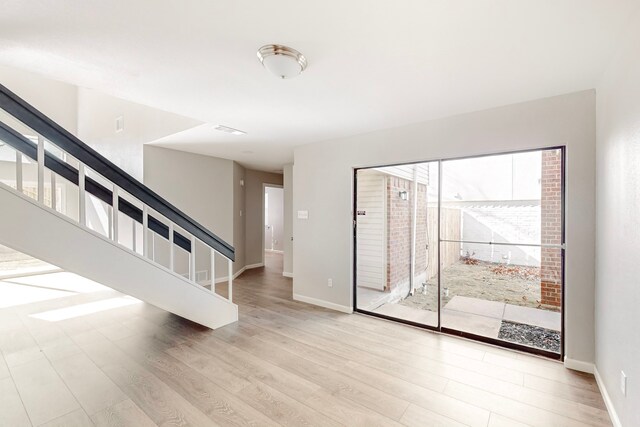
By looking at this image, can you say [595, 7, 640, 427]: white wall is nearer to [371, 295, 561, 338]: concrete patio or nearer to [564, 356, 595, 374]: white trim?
[564, 356, 595, 374]: white trim

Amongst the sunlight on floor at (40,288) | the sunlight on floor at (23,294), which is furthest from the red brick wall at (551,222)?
the sunlight on floor at (23,294)

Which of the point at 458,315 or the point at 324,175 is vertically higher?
the point at 324,175

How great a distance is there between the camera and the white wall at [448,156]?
2.35 metres

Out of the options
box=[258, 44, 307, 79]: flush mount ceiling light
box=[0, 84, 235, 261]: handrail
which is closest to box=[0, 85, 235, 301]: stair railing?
box=[0, 84, 235, 261]: handrail

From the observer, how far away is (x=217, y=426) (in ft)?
5.66

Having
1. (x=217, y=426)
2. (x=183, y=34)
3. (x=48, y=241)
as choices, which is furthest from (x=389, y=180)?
(x=48, y=241)

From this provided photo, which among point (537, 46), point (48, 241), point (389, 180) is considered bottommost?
point (48, 241)

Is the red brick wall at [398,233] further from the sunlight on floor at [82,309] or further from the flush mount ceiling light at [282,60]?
the sunlight on floor at [82,309]

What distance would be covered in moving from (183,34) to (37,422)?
2565 mm

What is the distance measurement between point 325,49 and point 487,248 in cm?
274

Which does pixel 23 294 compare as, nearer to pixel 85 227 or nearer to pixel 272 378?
pixel 85 227

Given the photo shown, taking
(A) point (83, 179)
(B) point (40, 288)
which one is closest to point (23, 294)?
(B) point (40, 288)

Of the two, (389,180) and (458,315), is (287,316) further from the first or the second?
(389,180)

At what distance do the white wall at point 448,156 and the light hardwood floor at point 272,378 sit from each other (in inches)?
25.2
